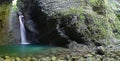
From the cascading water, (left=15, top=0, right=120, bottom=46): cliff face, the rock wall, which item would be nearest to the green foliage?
the rock wall

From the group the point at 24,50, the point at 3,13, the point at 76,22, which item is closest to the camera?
the point at 24,50

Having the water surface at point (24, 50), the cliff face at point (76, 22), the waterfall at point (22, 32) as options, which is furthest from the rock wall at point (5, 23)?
the water surface at point (24, 50)

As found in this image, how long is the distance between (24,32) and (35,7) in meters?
2.07

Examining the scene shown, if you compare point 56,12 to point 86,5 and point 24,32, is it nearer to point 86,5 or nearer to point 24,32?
point 86,5

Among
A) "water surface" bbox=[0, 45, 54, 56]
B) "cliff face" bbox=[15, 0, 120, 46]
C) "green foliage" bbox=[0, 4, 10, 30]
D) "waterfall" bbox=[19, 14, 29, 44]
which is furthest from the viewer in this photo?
"green foliage" bbox=[0, 4, 10, 30]

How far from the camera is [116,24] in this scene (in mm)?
16266

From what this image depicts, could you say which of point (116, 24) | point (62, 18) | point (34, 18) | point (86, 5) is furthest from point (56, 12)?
point (116, 24)

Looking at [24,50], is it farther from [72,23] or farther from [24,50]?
[72,23]

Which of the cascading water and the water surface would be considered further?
the cascading water

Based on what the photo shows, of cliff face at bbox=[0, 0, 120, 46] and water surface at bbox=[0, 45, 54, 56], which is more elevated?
cliff face at bbox=[0, 0, 120, 46]

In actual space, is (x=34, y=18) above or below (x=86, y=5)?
below

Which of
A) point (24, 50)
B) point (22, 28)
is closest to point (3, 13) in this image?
point (22, 28)

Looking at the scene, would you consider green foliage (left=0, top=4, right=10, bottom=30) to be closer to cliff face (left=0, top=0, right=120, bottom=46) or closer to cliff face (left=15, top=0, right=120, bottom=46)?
cliff face (left=0, top=0, right=120, bottom=46)

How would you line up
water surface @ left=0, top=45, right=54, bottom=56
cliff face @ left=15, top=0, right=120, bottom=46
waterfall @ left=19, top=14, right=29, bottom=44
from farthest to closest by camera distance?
waterfall @ left=19, top=14, right=29, bottom=44 → cliff face @ left=15, top=0, right=120, bottom=46 → water surface @ left=0, top=45, right=54, bottom=56
